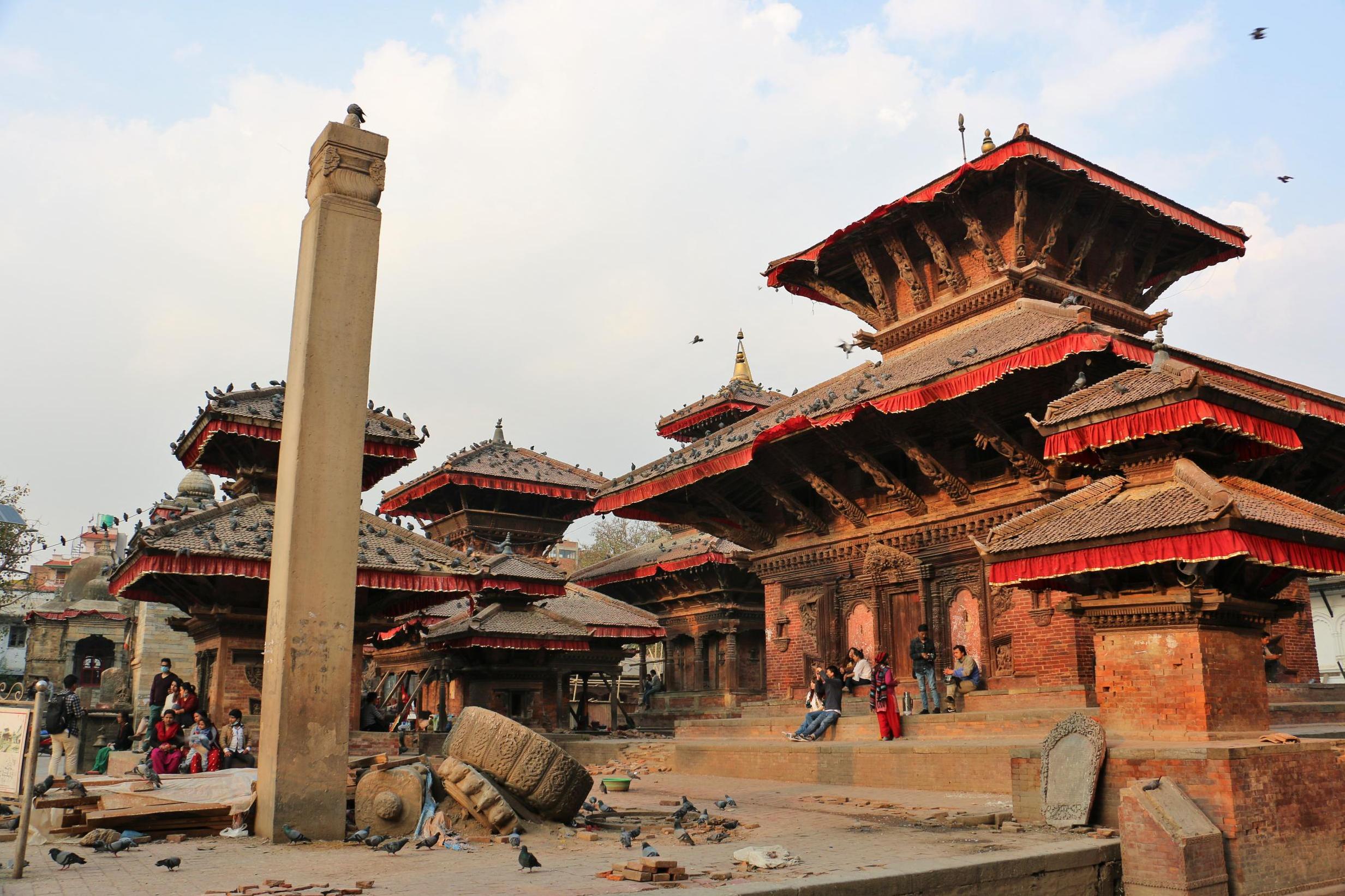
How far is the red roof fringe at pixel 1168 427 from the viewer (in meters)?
9.79

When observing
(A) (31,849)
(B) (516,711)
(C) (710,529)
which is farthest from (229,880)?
(B) (516,711)

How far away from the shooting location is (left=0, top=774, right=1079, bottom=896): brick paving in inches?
258

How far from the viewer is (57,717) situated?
14.7 meters

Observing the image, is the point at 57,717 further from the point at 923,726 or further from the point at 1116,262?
the point at 1116,262

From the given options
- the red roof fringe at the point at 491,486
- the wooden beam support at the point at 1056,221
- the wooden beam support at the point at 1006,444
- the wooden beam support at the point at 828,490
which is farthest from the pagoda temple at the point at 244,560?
the red roof fringe at the point at 491,486

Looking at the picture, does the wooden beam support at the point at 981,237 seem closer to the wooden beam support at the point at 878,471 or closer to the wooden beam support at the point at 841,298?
the wooden beam support at the point at 841,298

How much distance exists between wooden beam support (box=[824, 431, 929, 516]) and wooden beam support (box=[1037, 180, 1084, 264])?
464 centimetres

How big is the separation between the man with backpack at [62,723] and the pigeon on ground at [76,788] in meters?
2.78

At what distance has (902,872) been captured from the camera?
6.85 metres

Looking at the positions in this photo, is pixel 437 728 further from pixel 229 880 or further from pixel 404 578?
pixel 229 880

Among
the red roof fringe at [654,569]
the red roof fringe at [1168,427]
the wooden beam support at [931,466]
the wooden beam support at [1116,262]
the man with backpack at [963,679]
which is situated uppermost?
the wooden beam support at [1116,262]

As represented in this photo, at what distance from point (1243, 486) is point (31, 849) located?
38.0 ft

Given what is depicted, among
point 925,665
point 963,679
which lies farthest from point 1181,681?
point 963,679

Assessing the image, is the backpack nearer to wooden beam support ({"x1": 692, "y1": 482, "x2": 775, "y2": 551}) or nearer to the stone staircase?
wooden beam support ({"x1": 692, "y1": 482, "x2": 775, "y2": 551})
